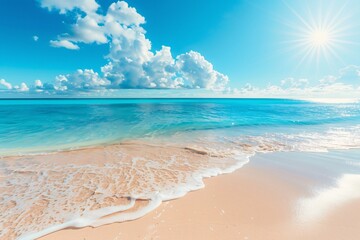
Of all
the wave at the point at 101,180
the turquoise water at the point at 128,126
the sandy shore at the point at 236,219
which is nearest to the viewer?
the sandy shore at the point at 236,219

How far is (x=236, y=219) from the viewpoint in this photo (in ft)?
13.5

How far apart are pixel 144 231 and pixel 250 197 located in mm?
3296

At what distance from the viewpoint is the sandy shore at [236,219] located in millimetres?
3703

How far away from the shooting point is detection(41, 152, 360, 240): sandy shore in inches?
146

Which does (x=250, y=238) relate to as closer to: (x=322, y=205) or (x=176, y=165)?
(x=322, y=205)

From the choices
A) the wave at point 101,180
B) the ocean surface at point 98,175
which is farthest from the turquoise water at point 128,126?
the wave at point 101,180

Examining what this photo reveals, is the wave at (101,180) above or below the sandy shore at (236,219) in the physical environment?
below

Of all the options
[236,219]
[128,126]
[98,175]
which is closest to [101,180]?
[98,175]

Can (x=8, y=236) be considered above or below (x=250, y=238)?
below

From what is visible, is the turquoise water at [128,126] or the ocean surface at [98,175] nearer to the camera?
the ocean surface at [98,175]

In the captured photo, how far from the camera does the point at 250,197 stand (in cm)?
509

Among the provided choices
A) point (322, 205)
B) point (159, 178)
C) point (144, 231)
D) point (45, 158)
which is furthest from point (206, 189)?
point (45, 158)

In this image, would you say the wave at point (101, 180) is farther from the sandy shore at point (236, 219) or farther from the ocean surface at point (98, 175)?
the sandy shore at point (236, 219)

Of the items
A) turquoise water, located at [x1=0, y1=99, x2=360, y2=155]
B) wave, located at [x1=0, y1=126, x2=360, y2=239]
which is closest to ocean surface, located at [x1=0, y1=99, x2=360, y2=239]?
wave, located at [x1=0, y1=126, x2=360, y2=239]
